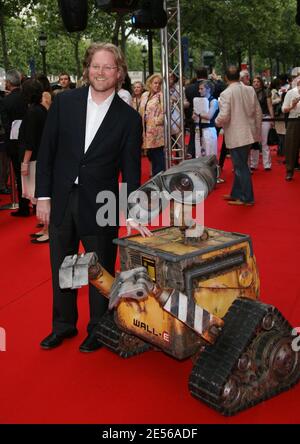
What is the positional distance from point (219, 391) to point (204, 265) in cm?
67

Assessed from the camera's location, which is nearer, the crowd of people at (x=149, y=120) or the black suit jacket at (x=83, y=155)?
the black suit jacket at (x=83, y=155)

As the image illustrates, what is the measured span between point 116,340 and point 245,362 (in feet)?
3.16

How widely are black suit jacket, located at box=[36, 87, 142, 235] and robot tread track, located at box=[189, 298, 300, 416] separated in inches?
43.1

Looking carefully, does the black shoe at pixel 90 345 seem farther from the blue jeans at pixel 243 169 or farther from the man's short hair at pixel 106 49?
the blue jeans at pixel 243 169

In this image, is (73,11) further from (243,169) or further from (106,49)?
(243,169)

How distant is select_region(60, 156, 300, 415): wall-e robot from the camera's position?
2.95 m

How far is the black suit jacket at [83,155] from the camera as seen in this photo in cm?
352

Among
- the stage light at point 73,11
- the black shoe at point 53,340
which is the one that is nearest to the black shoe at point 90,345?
A: the black shoe at point 53,340

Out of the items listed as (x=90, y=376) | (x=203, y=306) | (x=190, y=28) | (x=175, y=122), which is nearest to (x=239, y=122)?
(x=175, y=122)

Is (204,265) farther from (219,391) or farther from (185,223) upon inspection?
(219,391)

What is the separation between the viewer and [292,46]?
50.5 m

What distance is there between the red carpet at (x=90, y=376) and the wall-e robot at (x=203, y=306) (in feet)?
0.56

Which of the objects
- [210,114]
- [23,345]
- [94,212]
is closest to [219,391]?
[94,212]

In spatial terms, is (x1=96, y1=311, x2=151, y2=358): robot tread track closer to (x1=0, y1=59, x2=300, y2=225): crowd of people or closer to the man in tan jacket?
(x1=0, y1=59, x2=300, y2=225): crowd of people
